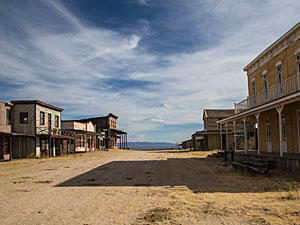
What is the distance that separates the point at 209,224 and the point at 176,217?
790 millimetres

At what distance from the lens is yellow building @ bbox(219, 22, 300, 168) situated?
13.8 m

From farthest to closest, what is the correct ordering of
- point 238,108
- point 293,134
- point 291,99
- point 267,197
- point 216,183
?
1. point 238,108
2. point 293,134
3. point 291,99
4. point 216,183
5. point 267,197

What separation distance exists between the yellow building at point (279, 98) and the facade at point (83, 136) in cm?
2534

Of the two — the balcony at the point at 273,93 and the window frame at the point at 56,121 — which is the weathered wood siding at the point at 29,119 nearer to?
the window frame at the point at 56,121

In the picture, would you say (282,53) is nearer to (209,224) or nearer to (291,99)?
(291,99)

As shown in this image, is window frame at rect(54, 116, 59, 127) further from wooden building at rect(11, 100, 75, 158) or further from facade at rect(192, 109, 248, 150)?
facade at rect(192, 109, 248, 150)

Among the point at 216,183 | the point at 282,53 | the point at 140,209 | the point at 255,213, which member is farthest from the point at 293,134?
the point at 140,209

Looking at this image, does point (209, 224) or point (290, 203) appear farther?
point (290, 203)

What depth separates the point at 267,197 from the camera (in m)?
7.73

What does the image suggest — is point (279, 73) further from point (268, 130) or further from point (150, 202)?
point (150, 202)

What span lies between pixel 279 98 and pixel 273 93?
1.81 meters

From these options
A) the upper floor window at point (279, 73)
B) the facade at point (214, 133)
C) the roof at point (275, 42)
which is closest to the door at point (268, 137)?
the upper floor window at point (279, 73)

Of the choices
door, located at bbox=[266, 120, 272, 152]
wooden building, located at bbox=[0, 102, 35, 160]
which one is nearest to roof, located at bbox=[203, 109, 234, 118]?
door, located at bbox=[266, 120, 272, 152]

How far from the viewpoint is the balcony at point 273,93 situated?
47.8 feet
